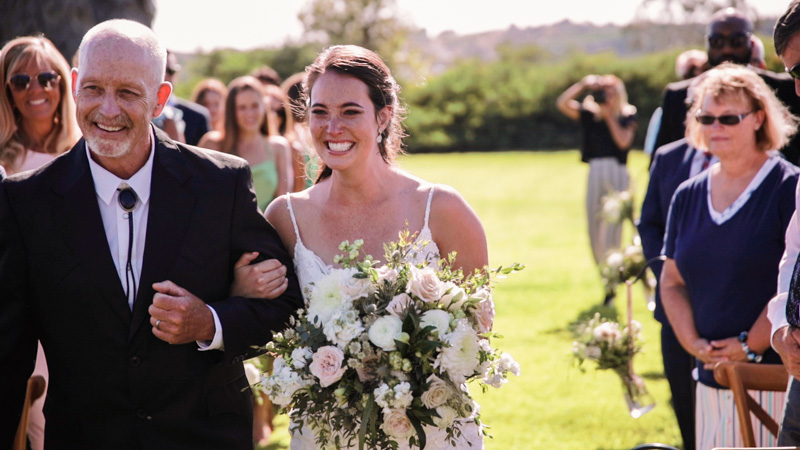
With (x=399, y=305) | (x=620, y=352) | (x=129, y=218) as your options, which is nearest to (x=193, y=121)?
(x=620, y=352)

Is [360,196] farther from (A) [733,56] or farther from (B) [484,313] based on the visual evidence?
(A) [733,56]

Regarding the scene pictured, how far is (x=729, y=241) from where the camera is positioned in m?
4.58

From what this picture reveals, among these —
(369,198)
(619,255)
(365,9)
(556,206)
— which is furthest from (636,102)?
(369,198)

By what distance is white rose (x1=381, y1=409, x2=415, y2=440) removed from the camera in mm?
3023

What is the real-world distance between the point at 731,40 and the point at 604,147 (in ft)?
19.8

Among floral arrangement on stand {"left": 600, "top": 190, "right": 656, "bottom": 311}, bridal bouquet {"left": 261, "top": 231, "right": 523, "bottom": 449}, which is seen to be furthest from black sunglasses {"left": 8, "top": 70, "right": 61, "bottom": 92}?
floral arrangement on stand {"left": 600, "top": 190, "right": 656, "bottom": 311}

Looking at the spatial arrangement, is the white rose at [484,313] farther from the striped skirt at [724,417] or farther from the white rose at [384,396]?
the striped skirt at [724,417]

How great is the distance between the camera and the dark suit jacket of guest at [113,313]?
3.09m

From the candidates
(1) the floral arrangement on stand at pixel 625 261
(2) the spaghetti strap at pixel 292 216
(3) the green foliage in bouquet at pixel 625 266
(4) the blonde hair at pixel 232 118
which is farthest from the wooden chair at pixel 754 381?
(4) the blonde hair at pixel 232 118

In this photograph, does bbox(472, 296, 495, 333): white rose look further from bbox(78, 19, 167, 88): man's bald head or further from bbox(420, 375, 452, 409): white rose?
bbox(78, 19, 167, 88): man's bald head

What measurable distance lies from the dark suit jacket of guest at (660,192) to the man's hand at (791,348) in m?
2.26

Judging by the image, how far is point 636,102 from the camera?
5000 centimetres

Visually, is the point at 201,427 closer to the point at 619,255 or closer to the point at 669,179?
the point at 669,179

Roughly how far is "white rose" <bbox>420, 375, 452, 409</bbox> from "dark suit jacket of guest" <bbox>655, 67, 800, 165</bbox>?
3.68m
